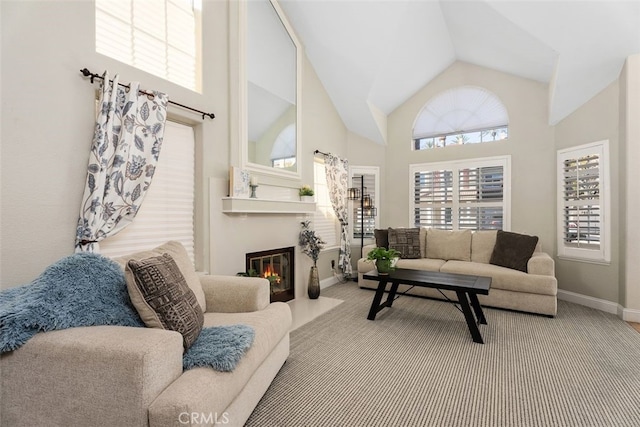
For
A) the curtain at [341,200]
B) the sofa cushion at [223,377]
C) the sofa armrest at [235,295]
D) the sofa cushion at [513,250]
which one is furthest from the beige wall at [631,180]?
the sofa armrest at [235,295]

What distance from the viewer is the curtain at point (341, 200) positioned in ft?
16.1

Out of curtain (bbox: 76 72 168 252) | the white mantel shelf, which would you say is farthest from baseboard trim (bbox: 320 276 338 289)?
curtain (bbox: 76 72 168 252)

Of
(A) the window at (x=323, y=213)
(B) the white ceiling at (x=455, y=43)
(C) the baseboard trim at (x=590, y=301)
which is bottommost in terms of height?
(C) the baseboard trim at (x=590, y=301)

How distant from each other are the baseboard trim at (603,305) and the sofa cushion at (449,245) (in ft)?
4.09

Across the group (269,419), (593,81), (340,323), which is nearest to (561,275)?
(593,81)

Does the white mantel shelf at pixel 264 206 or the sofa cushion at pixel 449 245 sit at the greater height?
the white mantel shelf at pixel 264 206

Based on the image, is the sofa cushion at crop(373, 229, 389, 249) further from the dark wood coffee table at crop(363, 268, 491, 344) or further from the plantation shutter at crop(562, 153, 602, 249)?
the plantation shutter at crop(562, 153, 602, 249)

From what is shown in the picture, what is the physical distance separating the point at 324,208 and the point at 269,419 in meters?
3.54

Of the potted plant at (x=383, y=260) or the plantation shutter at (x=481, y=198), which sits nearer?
the potted plant at (x=383, y=260)

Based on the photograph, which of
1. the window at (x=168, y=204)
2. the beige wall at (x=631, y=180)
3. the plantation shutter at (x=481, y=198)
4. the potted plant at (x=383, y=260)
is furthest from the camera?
the plantation shutter at (x=481, y=198)

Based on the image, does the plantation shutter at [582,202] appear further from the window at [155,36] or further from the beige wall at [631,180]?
the window at [155,36]

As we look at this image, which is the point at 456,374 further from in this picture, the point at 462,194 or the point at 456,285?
the point at 462,194

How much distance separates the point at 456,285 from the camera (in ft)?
9.31

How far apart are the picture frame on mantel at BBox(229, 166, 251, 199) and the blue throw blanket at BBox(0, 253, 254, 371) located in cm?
153
